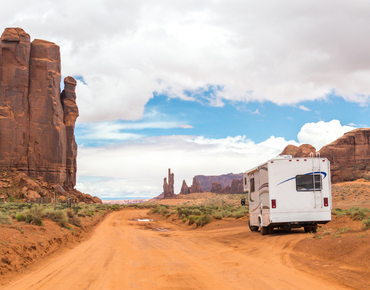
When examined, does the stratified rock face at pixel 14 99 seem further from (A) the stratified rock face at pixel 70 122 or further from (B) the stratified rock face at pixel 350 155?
(B) the stratified rock face at pixel 350 155

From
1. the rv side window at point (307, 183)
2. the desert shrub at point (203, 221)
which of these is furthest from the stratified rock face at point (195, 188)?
the rv side window at point (307, 183)

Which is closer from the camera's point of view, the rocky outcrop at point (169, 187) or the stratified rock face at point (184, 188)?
the rocky outcrop at point (169, 187)

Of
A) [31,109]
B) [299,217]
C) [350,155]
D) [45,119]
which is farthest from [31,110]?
[350,155]

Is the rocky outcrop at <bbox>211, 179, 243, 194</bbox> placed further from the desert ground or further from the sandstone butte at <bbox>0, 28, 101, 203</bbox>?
the desert ground

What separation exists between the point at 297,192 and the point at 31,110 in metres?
68.9

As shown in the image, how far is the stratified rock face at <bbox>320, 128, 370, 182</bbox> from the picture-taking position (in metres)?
89.6

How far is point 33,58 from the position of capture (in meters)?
72.1

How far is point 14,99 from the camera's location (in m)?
68.1

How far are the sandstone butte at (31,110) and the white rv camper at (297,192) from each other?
65.4 meters

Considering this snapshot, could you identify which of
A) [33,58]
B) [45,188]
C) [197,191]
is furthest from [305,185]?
[197,191]

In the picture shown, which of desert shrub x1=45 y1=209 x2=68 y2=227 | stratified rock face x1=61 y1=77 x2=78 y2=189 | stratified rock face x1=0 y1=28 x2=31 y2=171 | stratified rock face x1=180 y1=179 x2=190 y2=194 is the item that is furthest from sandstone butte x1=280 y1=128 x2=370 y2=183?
desert shrub x1=45 y1=209 x2=68 y2=227

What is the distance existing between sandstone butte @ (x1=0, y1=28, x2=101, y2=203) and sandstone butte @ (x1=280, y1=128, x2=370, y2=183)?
228 ft

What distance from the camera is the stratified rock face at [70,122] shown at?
79562 mm

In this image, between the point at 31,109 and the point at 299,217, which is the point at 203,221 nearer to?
the point at 299,217
